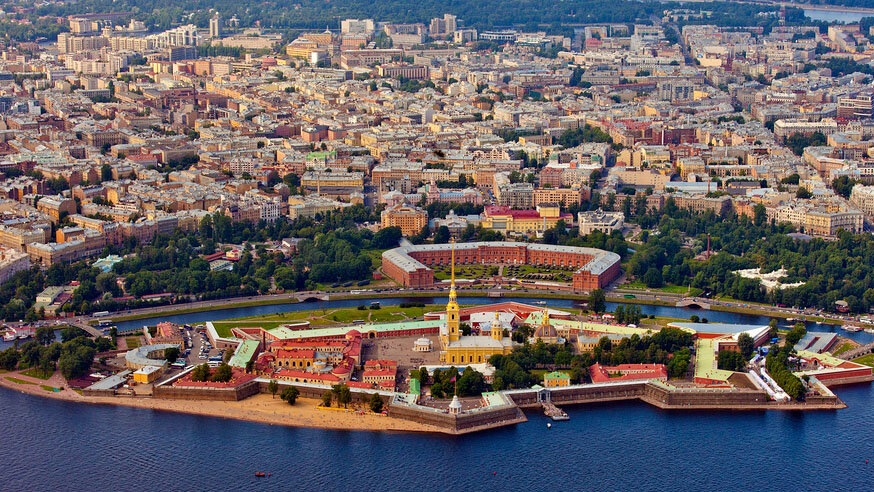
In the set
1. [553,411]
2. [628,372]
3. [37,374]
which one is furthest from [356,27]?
[553,411]

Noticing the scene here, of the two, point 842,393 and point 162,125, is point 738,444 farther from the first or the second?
point 162,125

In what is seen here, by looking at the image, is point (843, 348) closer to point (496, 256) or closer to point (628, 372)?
point (628, 372)

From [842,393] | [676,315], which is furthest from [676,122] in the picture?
[842,393]

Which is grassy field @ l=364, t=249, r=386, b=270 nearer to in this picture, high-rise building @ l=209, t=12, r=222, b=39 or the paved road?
the paved road

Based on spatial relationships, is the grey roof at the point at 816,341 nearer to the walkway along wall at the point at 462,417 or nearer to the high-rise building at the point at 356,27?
the walkway along wall at the point at 462,417

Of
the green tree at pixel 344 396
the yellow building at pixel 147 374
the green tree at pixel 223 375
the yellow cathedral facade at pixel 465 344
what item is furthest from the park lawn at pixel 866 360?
the yellow building at pixel 147 374

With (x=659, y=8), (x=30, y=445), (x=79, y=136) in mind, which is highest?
(x=659, y=8)
